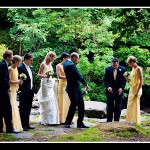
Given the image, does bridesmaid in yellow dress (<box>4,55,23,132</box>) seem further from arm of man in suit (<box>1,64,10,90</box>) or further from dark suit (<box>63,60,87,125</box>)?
dark suit (<box>63,60,87,125</box>)

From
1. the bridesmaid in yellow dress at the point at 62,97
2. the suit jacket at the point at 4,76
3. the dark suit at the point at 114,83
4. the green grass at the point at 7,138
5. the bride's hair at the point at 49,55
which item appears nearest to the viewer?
the green grass at the point at 7,138

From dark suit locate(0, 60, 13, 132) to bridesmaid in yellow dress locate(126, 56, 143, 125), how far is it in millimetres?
2813

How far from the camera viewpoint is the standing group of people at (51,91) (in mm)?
7961

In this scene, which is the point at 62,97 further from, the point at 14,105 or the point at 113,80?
the point at 14,105

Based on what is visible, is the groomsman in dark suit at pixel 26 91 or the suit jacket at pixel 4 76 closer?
the suit jacket at pixel 4 76

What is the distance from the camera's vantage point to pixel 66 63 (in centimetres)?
877

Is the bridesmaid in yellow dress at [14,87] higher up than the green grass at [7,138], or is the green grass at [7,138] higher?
the bridesmaid in yellow dress at [14,87]

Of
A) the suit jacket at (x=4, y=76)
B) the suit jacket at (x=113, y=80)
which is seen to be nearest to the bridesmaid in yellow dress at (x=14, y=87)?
the suit jacket at (x=4, y=76)

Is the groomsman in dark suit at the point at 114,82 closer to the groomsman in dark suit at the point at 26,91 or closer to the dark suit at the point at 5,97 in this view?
the groomsman in dark suit at the point at 26,91

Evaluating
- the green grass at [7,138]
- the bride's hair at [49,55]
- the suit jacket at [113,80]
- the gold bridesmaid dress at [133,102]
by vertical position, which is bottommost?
the green grass at [7,138]

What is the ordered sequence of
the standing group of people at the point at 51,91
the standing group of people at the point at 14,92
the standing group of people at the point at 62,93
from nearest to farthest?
the standing group of people at the point at 14,92, the standing group of people at the point at 51,91, the standing group of people at the point at 62,93

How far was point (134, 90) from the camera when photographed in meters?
9.41
